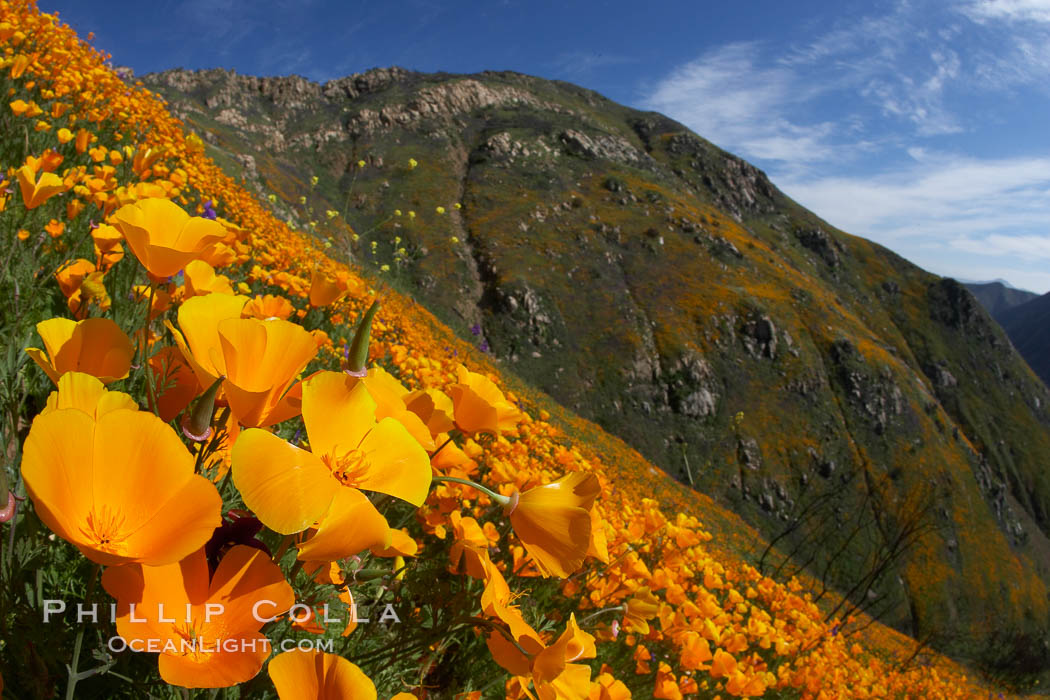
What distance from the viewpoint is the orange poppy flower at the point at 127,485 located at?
56cm

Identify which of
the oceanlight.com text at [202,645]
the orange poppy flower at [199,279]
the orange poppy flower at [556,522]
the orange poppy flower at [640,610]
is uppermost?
the orange poppy flower at [199,279]

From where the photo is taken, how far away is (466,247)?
174 ft

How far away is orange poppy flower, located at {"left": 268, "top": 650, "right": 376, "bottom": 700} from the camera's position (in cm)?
65

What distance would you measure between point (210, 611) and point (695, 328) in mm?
51991

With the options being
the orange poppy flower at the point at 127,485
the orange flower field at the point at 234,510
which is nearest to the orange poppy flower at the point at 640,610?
the orange flower field at the point at 234,510

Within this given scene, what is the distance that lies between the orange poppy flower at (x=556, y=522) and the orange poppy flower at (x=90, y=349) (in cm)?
66

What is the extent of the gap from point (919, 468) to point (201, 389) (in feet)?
200

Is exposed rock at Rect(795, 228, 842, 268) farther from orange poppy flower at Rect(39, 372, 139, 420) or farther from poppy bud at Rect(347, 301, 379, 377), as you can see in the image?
orange poppy flower at Rect(39, 372, 139, 420)

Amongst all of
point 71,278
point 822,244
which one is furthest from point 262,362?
point 822,244

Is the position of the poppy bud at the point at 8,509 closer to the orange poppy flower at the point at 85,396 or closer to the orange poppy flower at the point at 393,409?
the orange poppy flower at the point at 85,396

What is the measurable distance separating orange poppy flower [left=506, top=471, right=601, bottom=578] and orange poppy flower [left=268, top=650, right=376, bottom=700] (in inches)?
13.9

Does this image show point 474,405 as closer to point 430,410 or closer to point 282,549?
point 430,410

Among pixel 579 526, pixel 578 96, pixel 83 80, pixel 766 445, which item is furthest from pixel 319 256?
pixel 578 96

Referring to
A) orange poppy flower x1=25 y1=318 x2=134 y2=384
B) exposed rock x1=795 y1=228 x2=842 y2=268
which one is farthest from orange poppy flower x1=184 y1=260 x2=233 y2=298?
exposed rock x1=795 y1=228 x2=842 y2=268
